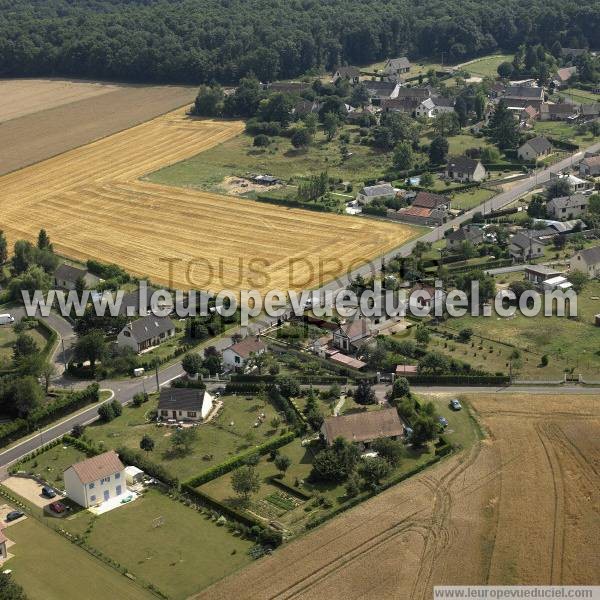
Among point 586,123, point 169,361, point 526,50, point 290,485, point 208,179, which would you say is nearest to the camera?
point 290,485

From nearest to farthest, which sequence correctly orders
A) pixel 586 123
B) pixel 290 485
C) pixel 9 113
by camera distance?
pixel 290 485
pixel 586 123
pixel 9 113

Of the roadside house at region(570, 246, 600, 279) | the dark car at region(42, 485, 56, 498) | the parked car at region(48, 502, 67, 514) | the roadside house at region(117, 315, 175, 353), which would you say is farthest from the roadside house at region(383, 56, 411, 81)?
the parked car at region(48, 502, 67, 514)

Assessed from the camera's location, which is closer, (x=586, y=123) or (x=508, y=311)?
(x=508, y=311)

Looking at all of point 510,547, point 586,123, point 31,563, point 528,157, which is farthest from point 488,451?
point 586,123

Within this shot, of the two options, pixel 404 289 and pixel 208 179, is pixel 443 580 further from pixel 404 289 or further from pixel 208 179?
pixel 208 179

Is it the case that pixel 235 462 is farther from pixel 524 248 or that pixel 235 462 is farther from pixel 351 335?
pixel 524 248

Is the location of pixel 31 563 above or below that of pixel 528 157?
below

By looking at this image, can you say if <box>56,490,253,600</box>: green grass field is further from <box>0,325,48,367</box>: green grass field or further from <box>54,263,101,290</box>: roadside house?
<box>54,263,101,290</box>: roadside house
